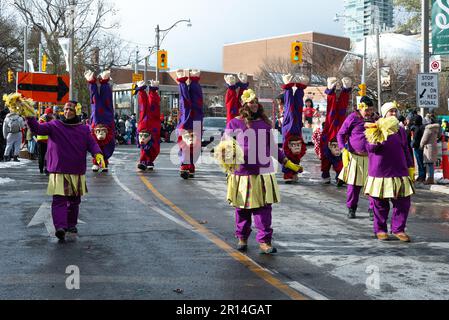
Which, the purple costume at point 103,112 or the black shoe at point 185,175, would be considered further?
the purple costume at point 103,112

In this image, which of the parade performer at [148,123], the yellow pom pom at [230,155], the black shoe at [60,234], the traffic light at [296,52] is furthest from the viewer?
the traffic light at [296,52]

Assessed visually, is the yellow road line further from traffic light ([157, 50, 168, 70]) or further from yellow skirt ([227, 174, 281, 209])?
traffic light ([157, 50, 168, 70])

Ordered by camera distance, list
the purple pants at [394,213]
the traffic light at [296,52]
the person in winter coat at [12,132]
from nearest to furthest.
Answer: the purple pants at [394,213] < the person in winter coat at [12,132] < the traffic light at [296,52]

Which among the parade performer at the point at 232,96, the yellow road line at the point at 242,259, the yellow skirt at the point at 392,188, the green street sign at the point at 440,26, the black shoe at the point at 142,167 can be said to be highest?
the green street sign at the point at 440,26

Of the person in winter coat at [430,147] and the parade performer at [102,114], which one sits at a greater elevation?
the parade performer at [102,114]

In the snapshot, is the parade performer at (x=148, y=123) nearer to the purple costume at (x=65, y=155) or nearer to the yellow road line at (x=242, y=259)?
the yellow road line at (x=242, y=259)

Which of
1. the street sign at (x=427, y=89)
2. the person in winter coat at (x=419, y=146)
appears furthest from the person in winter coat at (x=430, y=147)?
the street sign at (x=427, y=89)

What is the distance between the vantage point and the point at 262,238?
692 cm

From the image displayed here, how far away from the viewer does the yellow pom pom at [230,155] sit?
22.9 feet

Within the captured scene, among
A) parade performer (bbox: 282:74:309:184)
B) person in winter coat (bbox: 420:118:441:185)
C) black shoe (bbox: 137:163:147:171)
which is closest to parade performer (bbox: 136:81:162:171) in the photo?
black shoe (bbox: 137:163:147:171)

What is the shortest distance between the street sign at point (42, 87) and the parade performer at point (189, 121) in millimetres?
8874

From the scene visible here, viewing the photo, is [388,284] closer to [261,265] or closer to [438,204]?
[261,265]

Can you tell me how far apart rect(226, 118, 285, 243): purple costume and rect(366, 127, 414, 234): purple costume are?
1.65 metres
